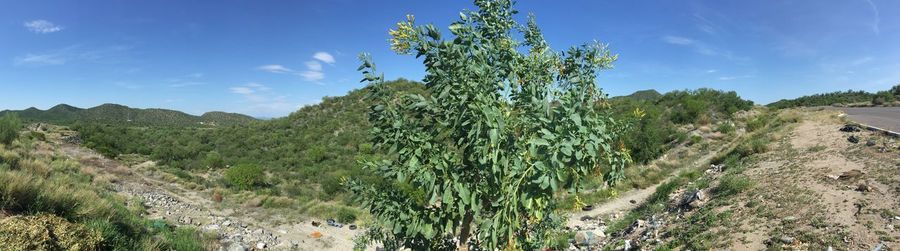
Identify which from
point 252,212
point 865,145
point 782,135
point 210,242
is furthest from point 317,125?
point 865,145

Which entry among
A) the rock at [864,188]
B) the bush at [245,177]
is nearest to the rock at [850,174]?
the rock at [864,188]

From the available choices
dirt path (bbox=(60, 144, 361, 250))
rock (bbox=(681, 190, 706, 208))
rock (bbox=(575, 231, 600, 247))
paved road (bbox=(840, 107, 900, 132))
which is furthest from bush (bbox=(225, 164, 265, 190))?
paved road (bbox=(840, 107, 900, 132))

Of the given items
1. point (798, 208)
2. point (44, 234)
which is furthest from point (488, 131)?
point (798, 208)

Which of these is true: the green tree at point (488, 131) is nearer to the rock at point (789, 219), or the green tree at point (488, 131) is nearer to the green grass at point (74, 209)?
the green grass at point (74, 209)

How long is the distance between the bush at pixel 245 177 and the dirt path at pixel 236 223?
2.93 meters

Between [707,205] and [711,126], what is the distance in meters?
18.8

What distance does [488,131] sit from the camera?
2748 mm

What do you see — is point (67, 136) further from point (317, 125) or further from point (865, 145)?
point (865, 145)

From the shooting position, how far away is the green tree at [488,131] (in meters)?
2.77

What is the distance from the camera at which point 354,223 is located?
14.7 metres

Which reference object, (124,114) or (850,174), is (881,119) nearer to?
(850,174)

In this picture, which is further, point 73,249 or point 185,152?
point 185,152

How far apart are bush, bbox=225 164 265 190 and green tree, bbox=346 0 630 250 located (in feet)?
63.9

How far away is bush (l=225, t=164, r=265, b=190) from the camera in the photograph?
819 inches
